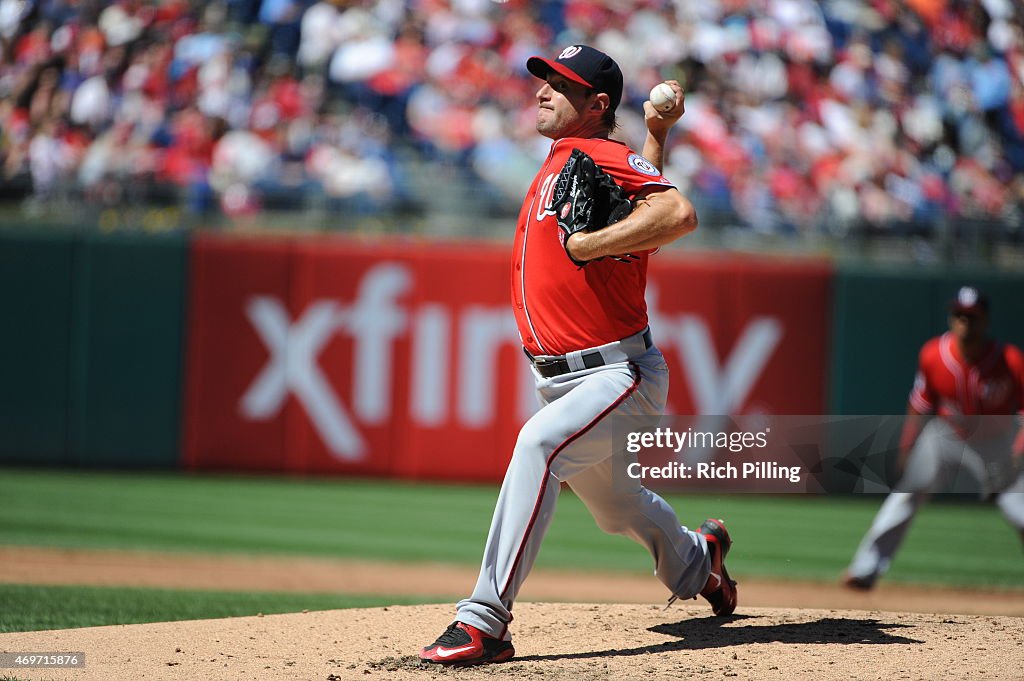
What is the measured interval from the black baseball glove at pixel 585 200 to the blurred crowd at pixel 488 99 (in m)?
7.15

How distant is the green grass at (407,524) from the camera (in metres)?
7.46

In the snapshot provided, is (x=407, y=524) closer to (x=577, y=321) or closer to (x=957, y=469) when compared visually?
(x=957, y=469)

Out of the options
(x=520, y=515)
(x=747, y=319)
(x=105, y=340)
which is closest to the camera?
(x=520, y=515)

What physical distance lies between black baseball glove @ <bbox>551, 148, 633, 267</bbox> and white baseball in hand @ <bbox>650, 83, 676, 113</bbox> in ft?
1.34

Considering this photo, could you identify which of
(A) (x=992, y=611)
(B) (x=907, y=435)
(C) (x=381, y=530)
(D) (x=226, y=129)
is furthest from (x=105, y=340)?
(A) (x=992, y=611)

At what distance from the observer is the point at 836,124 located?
13.2 metres

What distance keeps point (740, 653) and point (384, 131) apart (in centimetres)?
875

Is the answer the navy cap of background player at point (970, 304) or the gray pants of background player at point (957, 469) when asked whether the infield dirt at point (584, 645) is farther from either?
the navy cap of background player at point (970, 304)

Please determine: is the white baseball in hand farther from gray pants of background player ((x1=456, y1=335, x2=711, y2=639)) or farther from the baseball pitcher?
gray pants of background player ((x1=456, y1=335, x2=711, y2=639))

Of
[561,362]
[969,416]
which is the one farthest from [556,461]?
[969,416]

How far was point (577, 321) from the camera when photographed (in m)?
3.70

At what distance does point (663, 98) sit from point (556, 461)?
46.8 inches

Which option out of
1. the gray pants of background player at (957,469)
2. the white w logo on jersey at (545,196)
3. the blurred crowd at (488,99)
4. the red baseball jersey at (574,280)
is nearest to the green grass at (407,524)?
the gray pants of background player at (957,469)

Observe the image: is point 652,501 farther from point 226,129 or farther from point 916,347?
point 226,129
